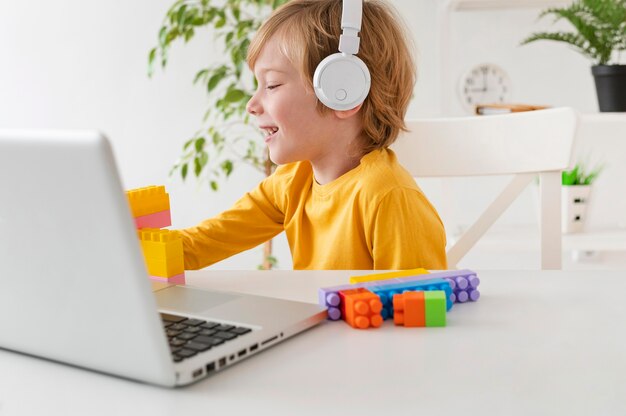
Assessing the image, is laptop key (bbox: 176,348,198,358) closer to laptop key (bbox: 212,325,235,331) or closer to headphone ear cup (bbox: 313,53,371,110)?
laptop key (bbox: 212,325,235,331)

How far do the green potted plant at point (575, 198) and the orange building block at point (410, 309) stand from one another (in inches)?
59.6

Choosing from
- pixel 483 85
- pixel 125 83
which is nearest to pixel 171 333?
pixel 483 85

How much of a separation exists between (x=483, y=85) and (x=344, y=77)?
1.56 metres

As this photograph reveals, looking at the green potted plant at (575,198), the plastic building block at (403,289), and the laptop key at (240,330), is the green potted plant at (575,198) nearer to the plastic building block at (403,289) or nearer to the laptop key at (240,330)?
the plastic building block at (403,289)

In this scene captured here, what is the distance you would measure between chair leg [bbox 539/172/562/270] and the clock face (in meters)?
1.29

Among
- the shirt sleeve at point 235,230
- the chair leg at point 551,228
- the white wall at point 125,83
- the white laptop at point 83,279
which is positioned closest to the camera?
the white laptop at point 83,279

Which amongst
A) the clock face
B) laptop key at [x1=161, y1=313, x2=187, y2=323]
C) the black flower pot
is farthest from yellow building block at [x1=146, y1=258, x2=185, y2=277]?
the clock face

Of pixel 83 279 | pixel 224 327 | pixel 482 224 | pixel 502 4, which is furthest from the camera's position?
pixel 502 4

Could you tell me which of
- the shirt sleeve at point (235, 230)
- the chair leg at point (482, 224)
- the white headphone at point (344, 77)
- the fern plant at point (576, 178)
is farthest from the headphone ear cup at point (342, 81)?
the fern plant at point (576, 178)

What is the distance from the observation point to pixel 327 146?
3.85 ft

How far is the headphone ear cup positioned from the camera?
1.04 meters

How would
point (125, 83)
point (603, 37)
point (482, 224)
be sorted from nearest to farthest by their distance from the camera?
point (482, 224)
point (603, 37)
point (125, 83)

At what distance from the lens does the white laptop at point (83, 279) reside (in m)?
0.47

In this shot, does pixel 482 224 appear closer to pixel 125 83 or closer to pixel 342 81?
pixel 342 81
